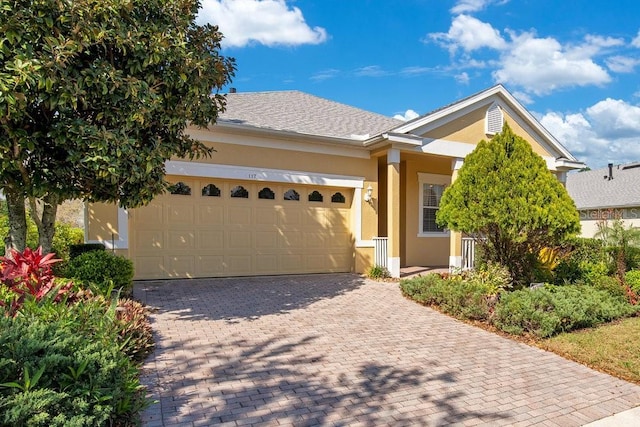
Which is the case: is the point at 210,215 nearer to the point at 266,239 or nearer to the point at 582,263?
the point at 266,239

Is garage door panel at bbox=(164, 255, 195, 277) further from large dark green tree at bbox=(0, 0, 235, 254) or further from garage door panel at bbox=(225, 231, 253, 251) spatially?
large dark green tree at bbox=(0, 0, 235, 254)

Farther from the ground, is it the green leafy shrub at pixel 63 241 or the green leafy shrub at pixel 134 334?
the green leafy shrub at pixel 63 241

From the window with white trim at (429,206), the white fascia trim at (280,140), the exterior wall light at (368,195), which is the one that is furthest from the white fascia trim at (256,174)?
the window with white trim at (429,206)

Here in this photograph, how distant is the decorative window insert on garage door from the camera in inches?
367

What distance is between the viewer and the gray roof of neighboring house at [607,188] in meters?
21.0

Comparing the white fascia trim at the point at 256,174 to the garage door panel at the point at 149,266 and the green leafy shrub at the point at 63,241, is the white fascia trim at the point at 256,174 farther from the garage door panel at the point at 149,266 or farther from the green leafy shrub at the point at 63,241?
the green leafy shrub at the point at 63,241

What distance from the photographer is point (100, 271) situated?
6668mm

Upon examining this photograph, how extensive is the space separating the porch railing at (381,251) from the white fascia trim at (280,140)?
2416 mm

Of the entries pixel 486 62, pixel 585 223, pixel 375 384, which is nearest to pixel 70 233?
pixel 375 384

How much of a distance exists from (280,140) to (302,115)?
2557 millimetres

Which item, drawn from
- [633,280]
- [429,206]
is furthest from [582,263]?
[429,206]

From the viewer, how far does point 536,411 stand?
3633mm

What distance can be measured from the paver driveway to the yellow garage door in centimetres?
259

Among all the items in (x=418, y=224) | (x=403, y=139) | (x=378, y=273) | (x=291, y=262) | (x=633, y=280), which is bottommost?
(x=378, y=273)
